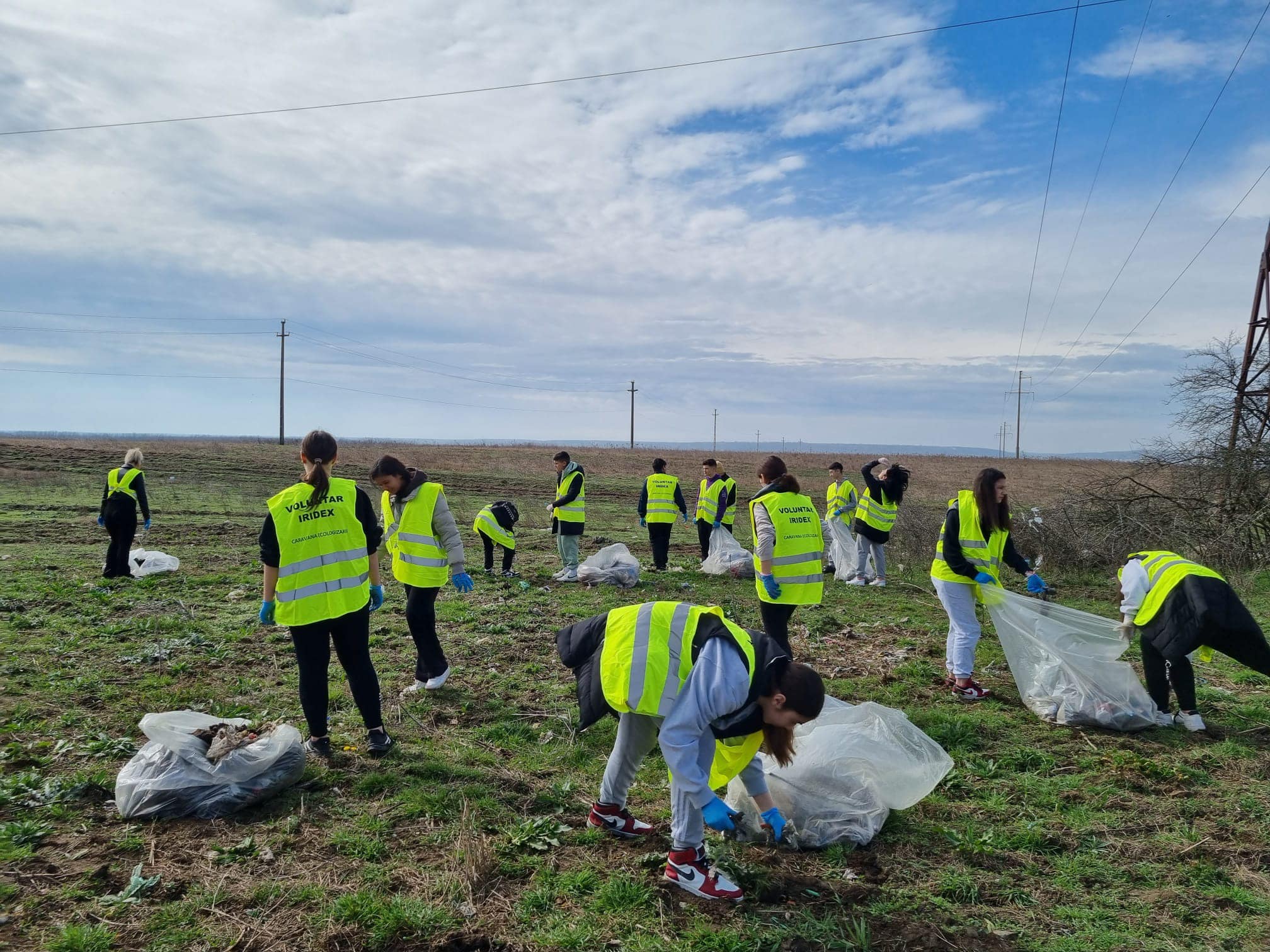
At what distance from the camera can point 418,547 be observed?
577cm

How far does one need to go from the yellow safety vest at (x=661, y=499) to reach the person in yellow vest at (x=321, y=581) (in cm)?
702

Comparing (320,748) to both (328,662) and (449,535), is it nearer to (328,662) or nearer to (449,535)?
(328,662)

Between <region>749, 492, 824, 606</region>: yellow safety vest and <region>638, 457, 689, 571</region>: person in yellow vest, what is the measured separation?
5.38 metres

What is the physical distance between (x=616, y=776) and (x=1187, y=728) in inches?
164

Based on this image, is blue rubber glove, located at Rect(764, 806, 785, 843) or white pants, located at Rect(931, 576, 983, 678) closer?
blue rubber glove, located at Rect(764, 806, 785, 843)

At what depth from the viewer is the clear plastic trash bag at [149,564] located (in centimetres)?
1006

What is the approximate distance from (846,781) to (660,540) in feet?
26.3

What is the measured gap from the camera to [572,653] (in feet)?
11.6

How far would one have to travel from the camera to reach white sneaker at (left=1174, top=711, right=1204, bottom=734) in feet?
17.1

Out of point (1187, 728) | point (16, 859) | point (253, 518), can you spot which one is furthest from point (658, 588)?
point (253, 518)

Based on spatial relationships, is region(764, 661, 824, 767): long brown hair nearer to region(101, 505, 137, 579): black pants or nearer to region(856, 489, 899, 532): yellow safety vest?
region(856, 489, 899, 532): yellow safety vest

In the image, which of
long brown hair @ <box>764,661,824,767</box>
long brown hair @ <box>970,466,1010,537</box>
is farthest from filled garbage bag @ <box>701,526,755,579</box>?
long brown hair @ <box>764,661,824,767</box>


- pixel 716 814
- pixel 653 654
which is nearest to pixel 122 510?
pixel 653 654

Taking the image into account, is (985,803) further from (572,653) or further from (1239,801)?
(572,653)
